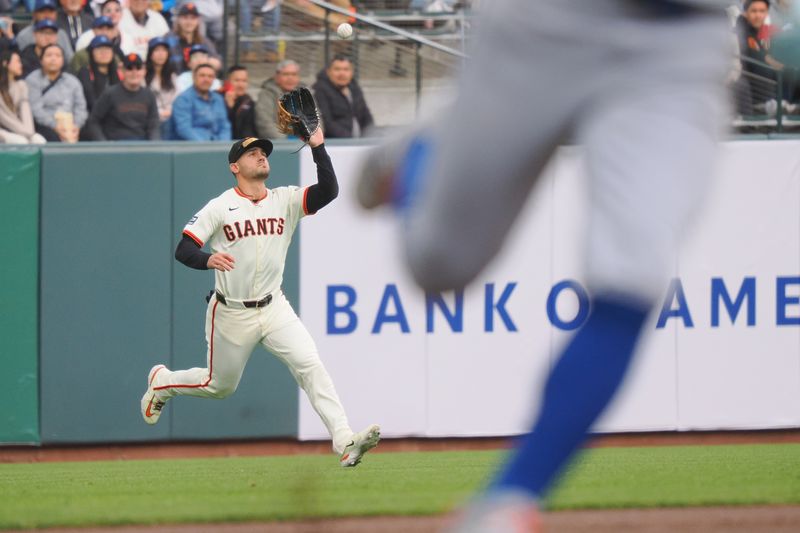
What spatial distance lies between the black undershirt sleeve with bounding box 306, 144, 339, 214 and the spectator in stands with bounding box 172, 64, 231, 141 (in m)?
2.84

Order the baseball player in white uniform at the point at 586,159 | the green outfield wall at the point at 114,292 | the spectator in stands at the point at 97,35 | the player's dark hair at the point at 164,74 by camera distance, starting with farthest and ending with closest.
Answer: the player's dark hair at the point at 164,74 < the spectator in stands at the point at 97,35 < the green outfield wall at the point at 114,292 < the baseball player in white uniform at the point at 586,159

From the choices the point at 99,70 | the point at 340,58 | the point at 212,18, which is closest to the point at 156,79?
the point at 99,70

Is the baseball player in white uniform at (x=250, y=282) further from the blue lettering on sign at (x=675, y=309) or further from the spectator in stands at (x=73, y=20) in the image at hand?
the spectator in stands at (x=73, y=20)

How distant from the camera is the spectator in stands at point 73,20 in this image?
11.4 m

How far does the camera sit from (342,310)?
32.6 feet

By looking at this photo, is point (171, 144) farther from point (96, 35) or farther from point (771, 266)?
point (771, 266)

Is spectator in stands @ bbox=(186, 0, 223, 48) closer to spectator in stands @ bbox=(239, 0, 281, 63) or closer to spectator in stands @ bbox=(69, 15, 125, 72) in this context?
spectator in stands @ bbox=(239, 0, 281, 63)

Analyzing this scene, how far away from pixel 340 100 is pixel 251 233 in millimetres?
3048

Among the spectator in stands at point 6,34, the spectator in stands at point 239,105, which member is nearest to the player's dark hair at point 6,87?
the spectator in stands at point 6,34

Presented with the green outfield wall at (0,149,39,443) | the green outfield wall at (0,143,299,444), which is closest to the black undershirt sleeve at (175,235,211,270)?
the green outfield wall at (0,143,299,444)

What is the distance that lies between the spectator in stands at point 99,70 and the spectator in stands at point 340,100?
69.6 inches

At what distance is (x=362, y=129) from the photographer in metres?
11.1

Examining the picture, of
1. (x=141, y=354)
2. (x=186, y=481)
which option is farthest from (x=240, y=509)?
(x=141, y=354)

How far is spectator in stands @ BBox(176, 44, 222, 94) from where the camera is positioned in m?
11.0
